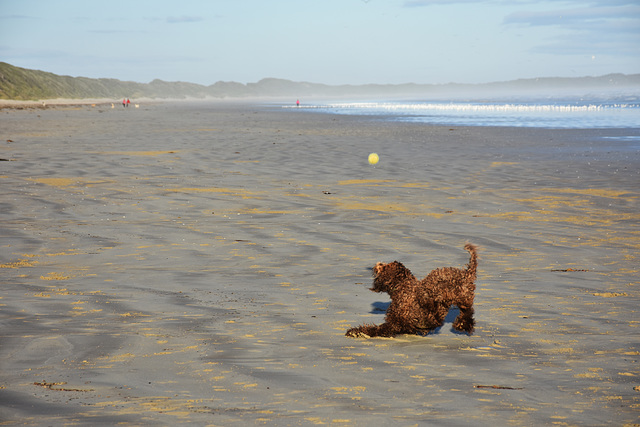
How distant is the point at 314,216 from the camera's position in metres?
11.7

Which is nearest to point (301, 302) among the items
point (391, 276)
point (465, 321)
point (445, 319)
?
point (391, 276)

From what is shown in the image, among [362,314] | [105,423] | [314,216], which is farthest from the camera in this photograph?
[314,216]

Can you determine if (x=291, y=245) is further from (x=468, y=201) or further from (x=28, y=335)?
(x=468, y=201)

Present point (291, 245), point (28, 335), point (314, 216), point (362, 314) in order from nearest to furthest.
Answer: point (28, 335) → point (362, 314) → point (291, 245) → point (314, 216)

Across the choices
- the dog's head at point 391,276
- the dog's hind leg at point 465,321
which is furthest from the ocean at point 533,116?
the dog's head at point 391,276

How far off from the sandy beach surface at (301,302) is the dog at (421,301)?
12 centimetres

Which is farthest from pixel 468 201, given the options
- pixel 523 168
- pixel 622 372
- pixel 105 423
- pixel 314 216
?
pixel 105 423

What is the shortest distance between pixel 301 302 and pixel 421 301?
158cm

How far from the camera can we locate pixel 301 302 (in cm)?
672

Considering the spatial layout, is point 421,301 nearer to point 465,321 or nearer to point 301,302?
point 465,321

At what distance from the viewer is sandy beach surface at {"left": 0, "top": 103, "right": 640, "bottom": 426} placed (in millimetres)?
4375

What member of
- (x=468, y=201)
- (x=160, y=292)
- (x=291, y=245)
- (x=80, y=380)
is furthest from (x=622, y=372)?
(x=468, y=201)

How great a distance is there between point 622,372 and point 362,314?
239 centimetres

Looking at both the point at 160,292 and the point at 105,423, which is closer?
the point at 105,423
